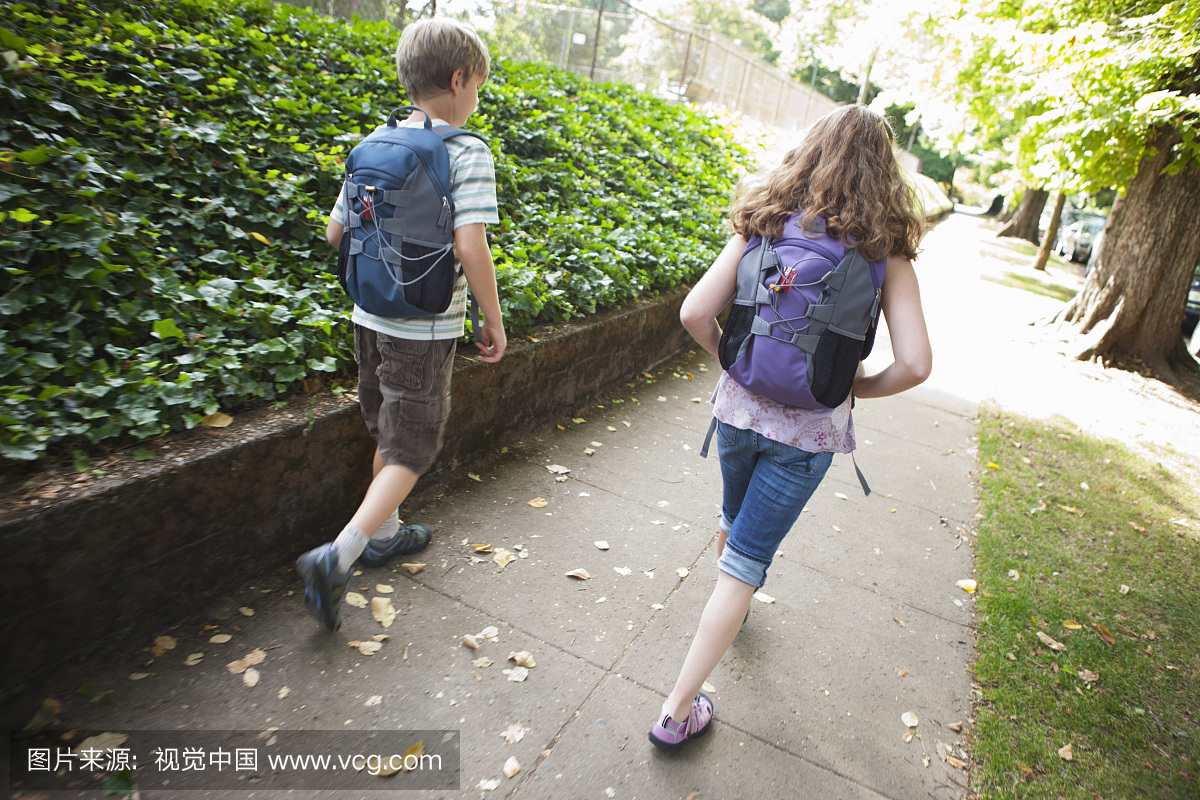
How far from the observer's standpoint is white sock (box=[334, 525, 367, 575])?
2.42 meters

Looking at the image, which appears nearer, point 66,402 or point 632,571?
point 66,402

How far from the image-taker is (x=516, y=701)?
8.00ft

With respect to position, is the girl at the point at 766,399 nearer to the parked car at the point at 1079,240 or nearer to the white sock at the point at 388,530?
the white sock at the point at 388,530

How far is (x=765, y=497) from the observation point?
7.19 feet

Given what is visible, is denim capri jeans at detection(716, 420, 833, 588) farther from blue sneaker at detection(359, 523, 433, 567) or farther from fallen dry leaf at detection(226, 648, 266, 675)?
fallen dry leaf at detection(226, 648, 266, 675)

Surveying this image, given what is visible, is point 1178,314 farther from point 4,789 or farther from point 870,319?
point 4,789

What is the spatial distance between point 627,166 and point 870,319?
6.09 meters

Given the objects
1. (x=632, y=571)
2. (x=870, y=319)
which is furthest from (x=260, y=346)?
(x=870, y=319)

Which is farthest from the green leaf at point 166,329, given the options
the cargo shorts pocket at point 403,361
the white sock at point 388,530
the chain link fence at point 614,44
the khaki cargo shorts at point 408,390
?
the chain link fence at point 614,44

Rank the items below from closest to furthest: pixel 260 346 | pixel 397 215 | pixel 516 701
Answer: pixel 397 215
pixel 516 701
pixel 260 346

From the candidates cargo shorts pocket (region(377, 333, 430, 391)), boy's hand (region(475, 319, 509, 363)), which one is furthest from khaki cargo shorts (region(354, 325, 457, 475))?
boy's hand (region(475, 319, 509, 363))

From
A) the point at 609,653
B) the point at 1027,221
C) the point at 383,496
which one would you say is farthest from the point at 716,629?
the point at 1027,221

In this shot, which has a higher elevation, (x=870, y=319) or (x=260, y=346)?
(x=870, y=319)

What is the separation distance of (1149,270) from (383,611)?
10.0 metres
